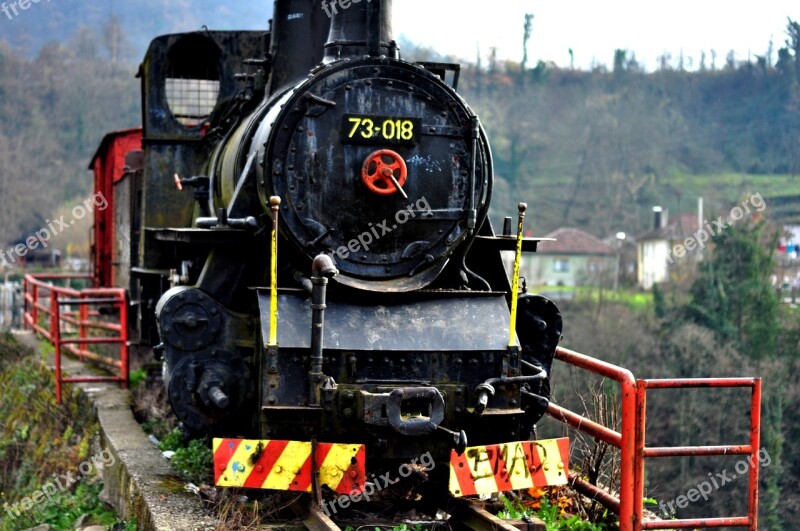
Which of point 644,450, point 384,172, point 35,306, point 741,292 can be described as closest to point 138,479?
point 384,172

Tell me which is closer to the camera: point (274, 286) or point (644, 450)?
point (644, 450)

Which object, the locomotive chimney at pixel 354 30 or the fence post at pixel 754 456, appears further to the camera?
the locomotive chimney at pixel 354 30

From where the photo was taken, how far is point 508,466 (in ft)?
19.1

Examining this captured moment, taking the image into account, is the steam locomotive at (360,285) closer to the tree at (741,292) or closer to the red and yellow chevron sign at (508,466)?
the red and yellow chevron sign at (508,466)

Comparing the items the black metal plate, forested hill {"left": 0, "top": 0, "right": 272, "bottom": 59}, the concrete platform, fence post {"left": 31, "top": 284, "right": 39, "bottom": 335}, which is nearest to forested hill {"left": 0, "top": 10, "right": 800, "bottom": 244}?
forested hill {"left": 0, "top": 0, "right": 272, "bottom": 59}

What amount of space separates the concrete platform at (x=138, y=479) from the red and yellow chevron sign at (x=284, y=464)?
0.36 metres

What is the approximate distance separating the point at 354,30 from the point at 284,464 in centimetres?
297

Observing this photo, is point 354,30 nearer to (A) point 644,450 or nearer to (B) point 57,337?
(A) point 644,450

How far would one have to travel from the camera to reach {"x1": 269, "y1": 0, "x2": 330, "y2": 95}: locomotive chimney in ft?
24.1

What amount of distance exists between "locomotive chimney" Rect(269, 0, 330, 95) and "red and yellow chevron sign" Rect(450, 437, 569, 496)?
315 cm

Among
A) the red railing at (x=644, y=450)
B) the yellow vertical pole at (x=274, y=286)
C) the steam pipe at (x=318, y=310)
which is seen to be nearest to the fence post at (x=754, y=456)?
the red railing at (x=644, y=450)

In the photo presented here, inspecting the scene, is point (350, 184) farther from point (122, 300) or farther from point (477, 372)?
point (122, 300)

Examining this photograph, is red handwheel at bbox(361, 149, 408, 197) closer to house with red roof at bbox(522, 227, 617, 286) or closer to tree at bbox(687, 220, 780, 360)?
tree at bbox(687, 220, 780, 360)

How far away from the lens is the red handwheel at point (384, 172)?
6238 mm
